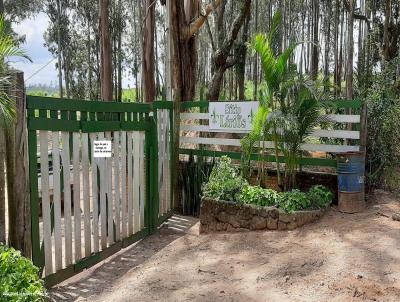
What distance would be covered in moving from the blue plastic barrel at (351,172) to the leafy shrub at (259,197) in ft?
2.87

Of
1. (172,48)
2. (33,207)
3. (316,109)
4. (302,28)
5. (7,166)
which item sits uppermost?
(302,28)

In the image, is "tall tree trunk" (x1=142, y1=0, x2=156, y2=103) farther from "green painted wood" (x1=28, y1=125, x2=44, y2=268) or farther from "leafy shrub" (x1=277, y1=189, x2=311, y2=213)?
"green painted wood" (x1=28, y1=125, x2=44, y2=268)

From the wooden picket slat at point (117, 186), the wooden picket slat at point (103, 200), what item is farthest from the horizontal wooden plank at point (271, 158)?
the wooden picket slat at point (103, 200)

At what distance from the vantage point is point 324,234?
466cm

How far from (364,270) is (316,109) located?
7.70ft

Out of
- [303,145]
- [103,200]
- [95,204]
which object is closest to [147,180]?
[103,200]

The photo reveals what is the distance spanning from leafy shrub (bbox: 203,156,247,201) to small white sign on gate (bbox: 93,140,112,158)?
68.1 inches

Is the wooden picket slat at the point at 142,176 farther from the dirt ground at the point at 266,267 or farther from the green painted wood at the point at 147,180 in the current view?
the dirt ground at the point at 266,267

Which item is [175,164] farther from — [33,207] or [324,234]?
[33,207]

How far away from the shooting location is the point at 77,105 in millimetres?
4168

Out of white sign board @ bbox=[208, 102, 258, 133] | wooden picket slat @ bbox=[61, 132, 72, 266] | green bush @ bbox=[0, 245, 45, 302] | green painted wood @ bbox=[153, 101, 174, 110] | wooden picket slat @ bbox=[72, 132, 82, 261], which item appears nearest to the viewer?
green bush @ bbox=[0, 245, 45, 302]

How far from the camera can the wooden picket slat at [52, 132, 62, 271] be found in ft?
12.6

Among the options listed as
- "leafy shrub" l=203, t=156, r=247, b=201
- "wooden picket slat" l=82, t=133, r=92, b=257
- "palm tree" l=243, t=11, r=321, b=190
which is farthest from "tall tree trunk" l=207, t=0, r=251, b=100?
"wooden picket slat" l=82, t=133, r=92, b=257

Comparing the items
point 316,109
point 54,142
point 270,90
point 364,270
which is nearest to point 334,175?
point 316,109
